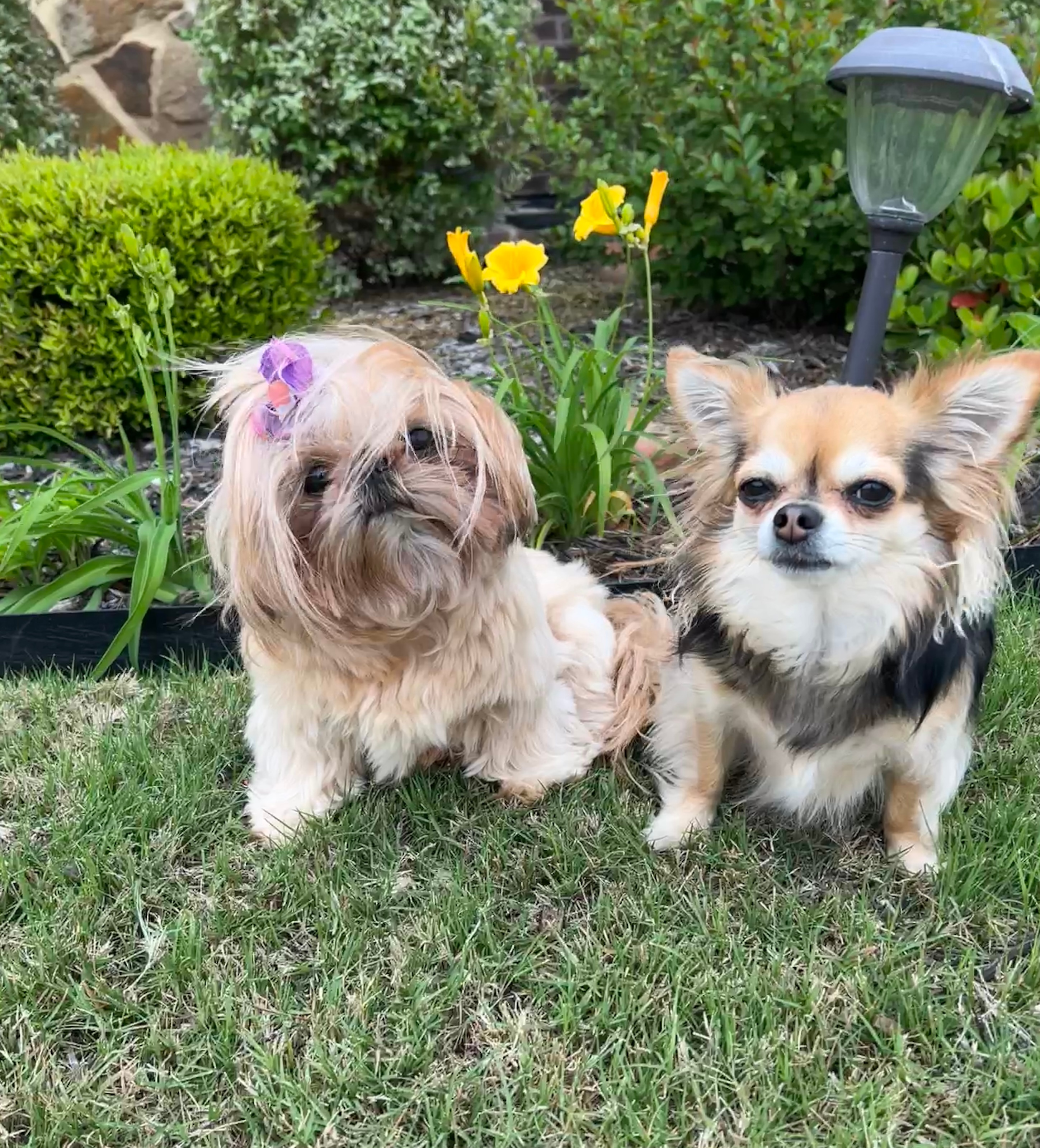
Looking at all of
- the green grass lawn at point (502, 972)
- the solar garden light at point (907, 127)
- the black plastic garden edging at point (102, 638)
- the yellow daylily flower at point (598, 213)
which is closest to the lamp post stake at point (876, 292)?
the solar garden light at point (907, 127)

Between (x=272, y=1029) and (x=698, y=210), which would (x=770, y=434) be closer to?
(x=272, y=1029)

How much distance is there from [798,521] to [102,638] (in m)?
2.28

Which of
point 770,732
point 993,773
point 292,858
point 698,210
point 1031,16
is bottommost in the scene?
point 292,858

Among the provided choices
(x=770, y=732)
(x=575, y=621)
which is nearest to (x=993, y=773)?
(x=770, y=732)

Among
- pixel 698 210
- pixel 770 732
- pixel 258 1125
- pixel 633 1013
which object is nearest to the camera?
pixel 258 1125

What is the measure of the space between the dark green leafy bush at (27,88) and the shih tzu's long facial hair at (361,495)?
4.43 m

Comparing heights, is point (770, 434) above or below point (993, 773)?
above

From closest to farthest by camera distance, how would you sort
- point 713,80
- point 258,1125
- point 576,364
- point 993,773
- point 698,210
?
point 258,1125, point 993,773, point 576,364, point 713,80, point 698,210

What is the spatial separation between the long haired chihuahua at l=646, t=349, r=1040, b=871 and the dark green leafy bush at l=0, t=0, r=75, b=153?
4.94 meters

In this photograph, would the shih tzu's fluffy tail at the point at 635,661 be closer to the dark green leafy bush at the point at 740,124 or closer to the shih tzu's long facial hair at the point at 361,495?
the shih tzu's long facial hair at the point at 361,495

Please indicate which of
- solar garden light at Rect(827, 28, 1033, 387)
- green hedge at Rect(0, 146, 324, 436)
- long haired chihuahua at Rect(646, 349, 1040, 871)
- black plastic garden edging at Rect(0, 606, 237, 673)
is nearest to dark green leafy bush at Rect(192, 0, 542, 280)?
green hedge at Rect(0, 146, 324, 436)

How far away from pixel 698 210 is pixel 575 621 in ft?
8.17

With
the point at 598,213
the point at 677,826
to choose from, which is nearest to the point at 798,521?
the point at 677,826

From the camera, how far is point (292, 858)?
2.00m
